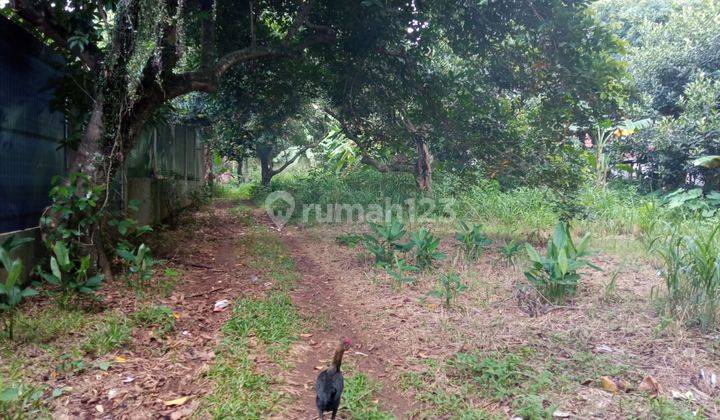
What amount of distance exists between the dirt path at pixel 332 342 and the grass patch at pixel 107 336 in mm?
1197

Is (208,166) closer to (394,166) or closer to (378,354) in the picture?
(394,166)

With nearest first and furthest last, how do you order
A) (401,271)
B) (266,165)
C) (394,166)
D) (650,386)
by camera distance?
(650,386)
(401,271)
(394,166)
(266,165)

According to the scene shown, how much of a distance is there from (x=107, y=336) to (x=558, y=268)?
11.4 ft

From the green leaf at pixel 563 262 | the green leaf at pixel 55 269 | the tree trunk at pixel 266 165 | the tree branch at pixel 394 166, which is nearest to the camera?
the green leaf at pixel 55 269

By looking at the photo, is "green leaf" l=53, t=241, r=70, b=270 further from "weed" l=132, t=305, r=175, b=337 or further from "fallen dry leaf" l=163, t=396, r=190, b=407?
"fallen dry leaf" l=163, t=396, r=190, b=407

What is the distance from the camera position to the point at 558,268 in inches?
159

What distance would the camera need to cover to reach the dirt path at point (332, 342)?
9.64ft

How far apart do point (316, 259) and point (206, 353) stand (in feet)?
10.3

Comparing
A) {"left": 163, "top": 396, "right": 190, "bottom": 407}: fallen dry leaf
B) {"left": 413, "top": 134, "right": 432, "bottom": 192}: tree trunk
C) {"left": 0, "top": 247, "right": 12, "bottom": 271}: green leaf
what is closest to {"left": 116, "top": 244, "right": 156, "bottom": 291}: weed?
{"left": 0, "top": 247, "right": 12, "bottom": 271}: green leaf

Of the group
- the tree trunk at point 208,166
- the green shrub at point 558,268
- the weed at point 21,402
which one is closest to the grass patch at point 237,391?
the weed at point 21,402

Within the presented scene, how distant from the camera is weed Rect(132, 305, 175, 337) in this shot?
3.63 m

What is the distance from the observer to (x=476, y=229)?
574 centimetres

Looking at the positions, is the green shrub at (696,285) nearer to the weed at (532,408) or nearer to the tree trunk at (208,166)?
the weed at (532,408)

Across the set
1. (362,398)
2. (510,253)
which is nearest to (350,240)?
(510,253)
